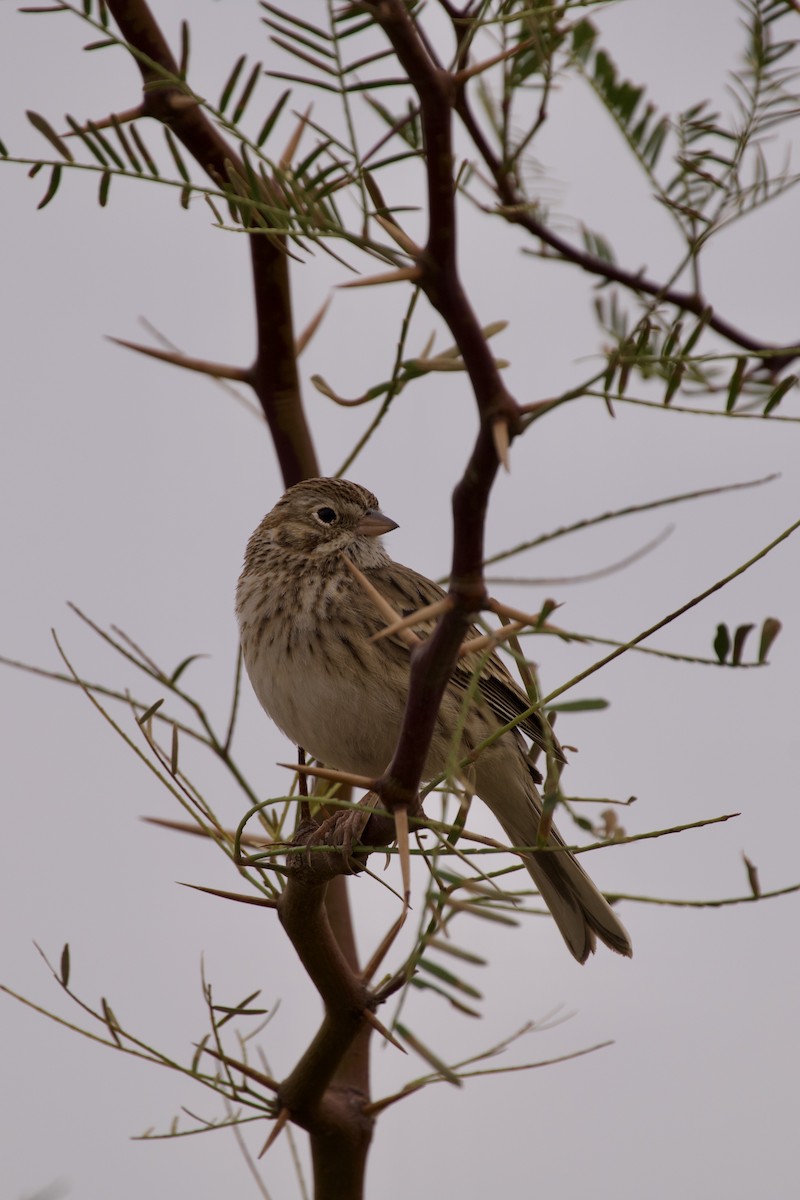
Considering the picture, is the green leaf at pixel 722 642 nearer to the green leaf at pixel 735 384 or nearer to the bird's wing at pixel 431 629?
the green leaf at pixel 735 384

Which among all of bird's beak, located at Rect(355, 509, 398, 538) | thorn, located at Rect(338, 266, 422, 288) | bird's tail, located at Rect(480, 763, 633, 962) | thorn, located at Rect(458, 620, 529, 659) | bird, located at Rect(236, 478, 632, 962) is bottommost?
thorn, located at Rect(458, 620, 529, 659)

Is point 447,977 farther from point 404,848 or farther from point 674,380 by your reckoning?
point 674,380

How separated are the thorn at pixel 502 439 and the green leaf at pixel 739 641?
690 millimetres

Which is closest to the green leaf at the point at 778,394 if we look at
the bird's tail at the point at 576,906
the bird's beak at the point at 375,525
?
the bird's tail at the point at 576,906

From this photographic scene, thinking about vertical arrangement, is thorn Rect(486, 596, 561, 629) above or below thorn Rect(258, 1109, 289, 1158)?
above

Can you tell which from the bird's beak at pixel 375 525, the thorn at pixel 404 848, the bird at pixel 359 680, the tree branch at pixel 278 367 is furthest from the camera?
the bird's beak at pixel 375 525

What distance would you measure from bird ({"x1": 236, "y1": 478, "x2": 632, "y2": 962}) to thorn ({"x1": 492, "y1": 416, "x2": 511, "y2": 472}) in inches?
97.4

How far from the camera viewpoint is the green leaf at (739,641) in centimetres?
208

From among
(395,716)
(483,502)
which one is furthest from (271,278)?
(483,502)

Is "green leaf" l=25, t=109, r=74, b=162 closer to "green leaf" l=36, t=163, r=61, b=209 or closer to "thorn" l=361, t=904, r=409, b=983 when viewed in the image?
"green leaf" l=36, t=163, r=61, b=209

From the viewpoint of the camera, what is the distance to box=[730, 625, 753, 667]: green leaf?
6.82ft

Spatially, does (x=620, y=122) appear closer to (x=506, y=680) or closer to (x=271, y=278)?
(x=271, y=278)

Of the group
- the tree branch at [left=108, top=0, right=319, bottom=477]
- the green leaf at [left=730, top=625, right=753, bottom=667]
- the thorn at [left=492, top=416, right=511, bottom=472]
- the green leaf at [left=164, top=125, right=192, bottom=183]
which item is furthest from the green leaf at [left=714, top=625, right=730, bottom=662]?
the tree branch at [left=108, top=0, right=319, bottom=477]

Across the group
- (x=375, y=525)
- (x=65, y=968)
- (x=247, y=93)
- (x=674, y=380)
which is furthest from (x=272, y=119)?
(x=375, y=525)
